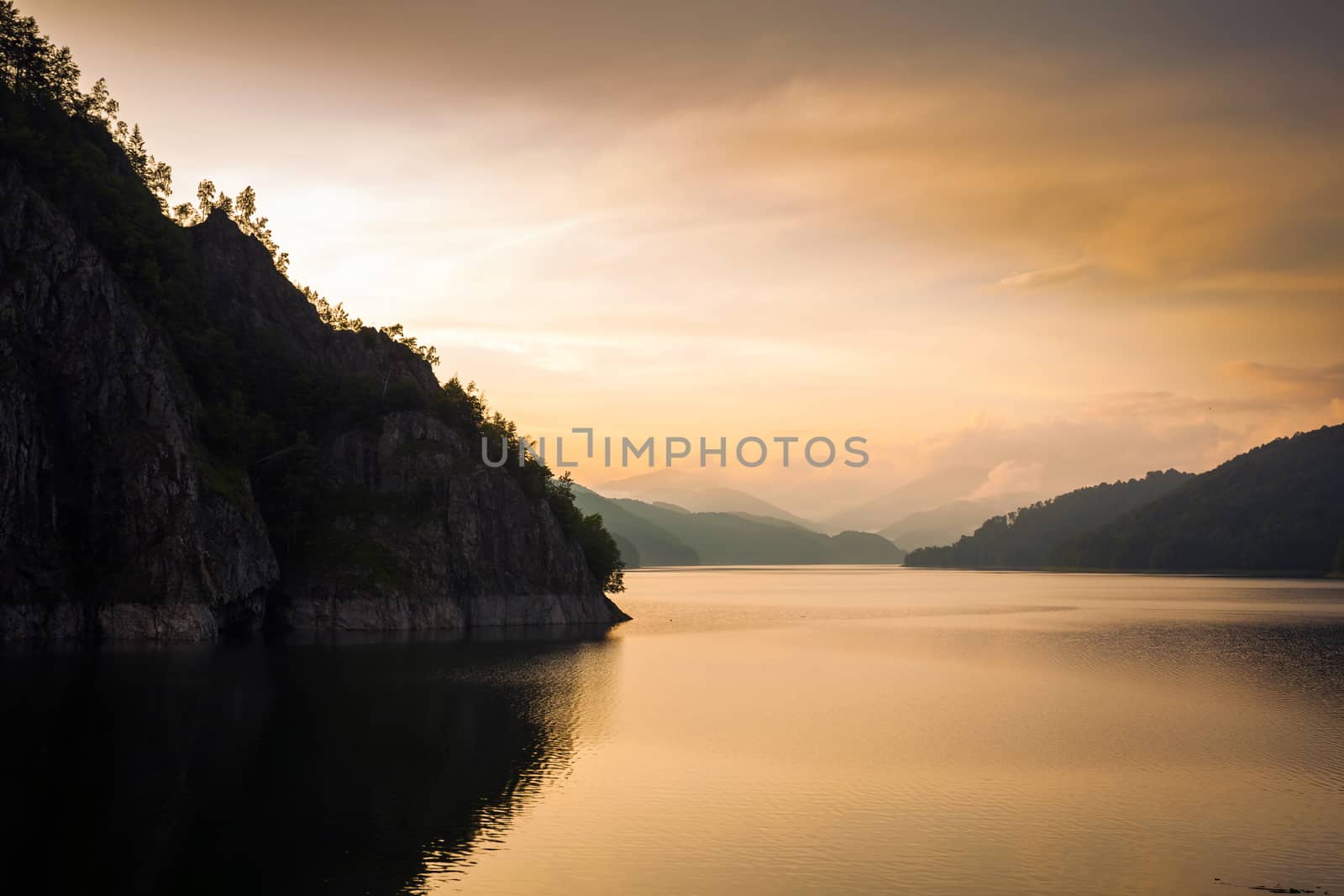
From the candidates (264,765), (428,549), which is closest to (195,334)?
(428,549)

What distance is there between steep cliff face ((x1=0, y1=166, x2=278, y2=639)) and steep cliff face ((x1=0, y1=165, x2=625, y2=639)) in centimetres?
18

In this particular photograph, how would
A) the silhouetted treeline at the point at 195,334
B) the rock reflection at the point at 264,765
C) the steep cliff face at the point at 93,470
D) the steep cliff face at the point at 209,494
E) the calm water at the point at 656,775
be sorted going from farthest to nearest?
the silhouetted treeline at the point at 195,334, the steep cliff face at the point at 209,494, the steep cliff face at the point at 93,470, the calm water at the point at 656,775, the rock reflection at the point at 264,765

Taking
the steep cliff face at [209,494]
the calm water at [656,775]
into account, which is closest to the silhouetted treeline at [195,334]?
the steep cliff face at [209,494]

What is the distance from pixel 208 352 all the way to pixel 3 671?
69.1 metres

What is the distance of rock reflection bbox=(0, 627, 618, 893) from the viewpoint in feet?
116

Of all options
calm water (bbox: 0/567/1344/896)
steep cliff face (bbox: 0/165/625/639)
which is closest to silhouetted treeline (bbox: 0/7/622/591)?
steep cliff face (bbox: 0/165/625/639)

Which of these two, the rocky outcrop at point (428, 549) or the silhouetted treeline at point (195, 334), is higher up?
the silhouetted treeline at point (195, 334)

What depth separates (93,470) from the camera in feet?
354

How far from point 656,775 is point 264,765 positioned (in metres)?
19.8

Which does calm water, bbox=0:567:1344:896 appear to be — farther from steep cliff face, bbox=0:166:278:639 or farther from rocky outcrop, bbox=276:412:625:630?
rocky outcrop, bbox=276:412:625:630

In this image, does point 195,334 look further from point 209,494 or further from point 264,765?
point 264,765

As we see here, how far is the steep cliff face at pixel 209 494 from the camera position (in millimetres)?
102938

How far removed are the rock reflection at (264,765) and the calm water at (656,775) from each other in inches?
7.6

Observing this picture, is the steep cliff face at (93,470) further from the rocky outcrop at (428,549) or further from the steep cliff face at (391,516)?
the steep cliff face at (391,516)
